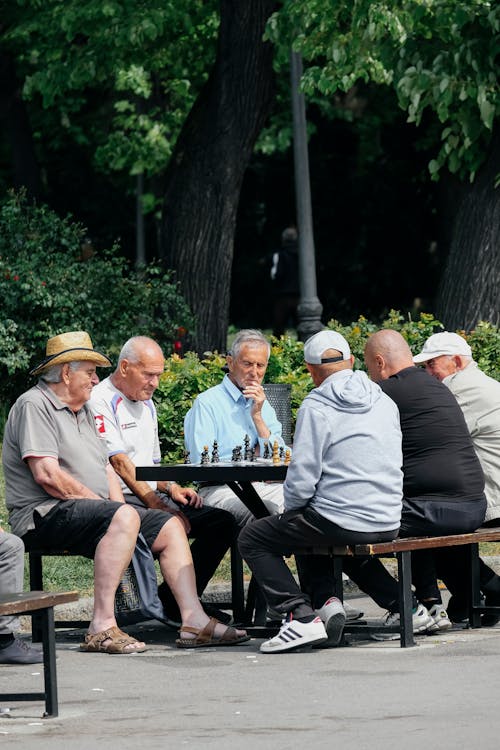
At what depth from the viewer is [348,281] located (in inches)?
1441

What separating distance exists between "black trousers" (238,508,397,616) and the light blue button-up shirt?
1.00 m

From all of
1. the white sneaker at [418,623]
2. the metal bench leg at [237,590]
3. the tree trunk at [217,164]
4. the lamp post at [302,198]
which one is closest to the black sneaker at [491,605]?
the white sneaker at [418,623]

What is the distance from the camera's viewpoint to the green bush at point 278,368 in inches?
517

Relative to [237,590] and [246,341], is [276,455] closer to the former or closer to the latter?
[237,590]

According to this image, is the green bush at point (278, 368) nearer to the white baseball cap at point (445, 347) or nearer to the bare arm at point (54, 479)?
the white baseball cap at point (445, 347)

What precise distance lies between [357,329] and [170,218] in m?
5.14

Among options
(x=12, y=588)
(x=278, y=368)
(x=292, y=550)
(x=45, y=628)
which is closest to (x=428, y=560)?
(x=292, y=550)

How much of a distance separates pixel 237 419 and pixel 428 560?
144cm

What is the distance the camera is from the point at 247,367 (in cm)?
985

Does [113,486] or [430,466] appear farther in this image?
[113,486]

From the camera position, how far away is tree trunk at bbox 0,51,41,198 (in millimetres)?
29266

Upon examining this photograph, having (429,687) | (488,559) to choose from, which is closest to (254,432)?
(488,559)

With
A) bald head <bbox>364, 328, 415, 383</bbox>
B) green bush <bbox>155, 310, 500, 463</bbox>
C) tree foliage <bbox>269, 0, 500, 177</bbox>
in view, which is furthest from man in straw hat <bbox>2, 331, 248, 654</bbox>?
tree foliage <bbox>269, 0, 500, 177</bbox>

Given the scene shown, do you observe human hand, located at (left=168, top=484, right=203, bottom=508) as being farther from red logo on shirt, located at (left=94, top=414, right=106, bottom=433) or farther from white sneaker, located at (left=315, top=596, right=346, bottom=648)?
white sneaker, located at (left=315, top=596, right=346, bottom=648)
